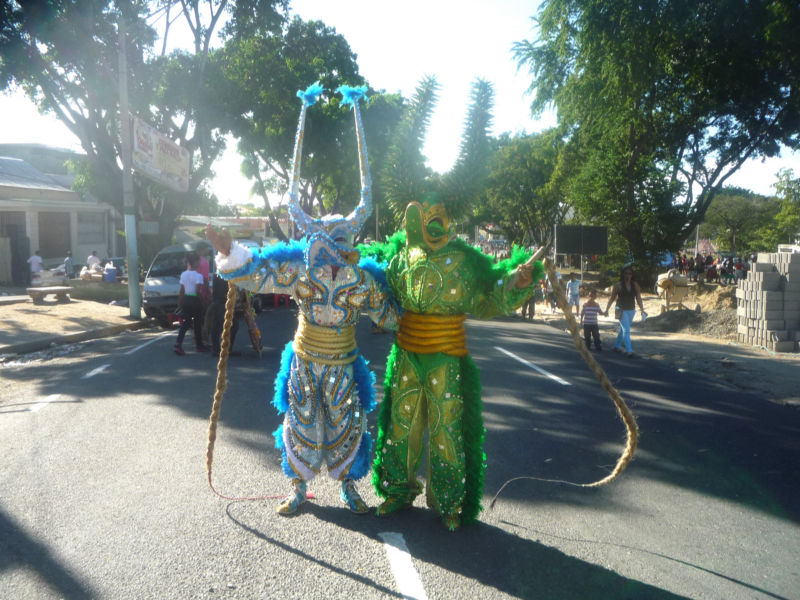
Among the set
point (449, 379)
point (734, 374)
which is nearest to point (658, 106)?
point (734, 374)

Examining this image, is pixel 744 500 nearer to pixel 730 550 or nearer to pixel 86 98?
pixel 730 550

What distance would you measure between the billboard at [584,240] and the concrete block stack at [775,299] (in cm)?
641

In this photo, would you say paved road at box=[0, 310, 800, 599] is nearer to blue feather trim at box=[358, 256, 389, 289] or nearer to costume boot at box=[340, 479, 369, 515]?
costume boot at box=[340, 479, 369, 515]

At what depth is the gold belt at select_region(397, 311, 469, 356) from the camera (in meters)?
4.01

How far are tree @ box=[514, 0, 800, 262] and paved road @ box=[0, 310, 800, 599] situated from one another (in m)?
12.1

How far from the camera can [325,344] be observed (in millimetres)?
4098

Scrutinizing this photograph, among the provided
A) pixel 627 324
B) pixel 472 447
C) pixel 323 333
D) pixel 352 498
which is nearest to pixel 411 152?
pixel 323 333

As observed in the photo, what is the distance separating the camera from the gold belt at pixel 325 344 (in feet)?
13.4

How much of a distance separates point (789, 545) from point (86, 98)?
2200 centimetres

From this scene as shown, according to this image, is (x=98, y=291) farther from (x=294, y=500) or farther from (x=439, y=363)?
(x=439, y=363)

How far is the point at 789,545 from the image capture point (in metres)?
3.93

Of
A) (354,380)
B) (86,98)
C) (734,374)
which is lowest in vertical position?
(734,374)

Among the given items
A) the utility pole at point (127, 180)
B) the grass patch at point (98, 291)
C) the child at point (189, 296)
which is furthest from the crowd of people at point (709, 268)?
the child at point (189, 296)

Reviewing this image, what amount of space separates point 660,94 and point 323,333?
70.3ft
